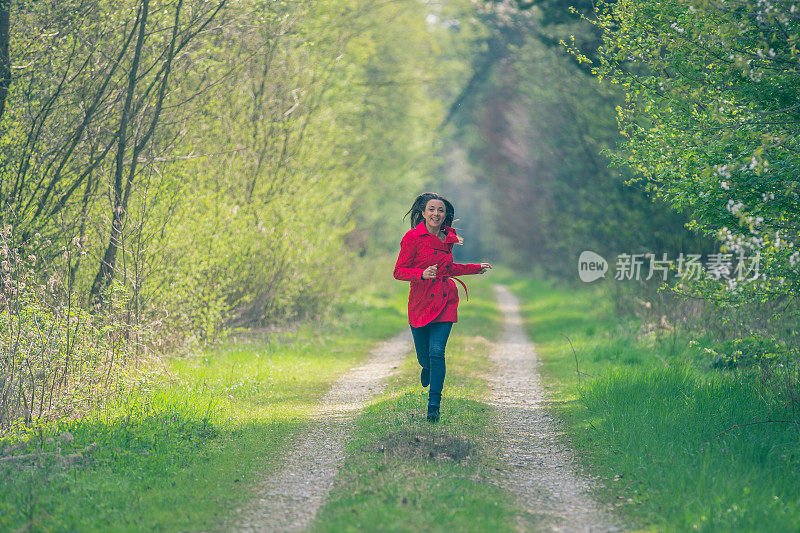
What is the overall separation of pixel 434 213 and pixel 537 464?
2777 millimetres

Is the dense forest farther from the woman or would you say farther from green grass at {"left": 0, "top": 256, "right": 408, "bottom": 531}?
the woman

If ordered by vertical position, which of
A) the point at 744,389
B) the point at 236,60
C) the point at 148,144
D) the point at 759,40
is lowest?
the point at 744,389

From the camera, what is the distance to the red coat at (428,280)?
295 inches

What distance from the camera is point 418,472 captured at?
6090 mm

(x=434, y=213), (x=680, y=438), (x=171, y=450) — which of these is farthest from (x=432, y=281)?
(x=171, y=450)

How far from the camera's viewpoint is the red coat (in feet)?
24.6

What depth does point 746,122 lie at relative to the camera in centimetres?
730

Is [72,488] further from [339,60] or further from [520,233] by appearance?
[520,233]

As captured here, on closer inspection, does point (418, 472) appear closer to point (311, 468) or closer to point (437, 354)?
point (311, 468)

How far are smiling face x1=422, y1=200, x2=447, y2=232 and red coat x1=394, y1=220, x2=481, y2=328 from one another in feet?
0.40

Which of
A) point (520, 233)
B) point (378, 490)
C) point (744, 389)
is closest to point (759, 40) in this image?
point (744, 389)

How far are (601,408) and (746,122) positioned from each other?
12.1 ft

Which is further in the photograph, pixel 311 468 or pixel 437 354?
pixel 437 354

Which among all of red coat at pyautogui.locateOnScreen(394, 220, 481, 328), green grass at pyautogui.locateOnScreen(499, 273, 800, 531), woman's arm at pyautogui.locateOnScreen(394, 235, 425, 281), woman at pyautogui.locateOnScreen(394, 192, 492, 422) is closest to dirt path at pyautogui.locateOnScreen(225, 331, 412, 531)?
woman at pyautogui.locateOnScreen(394, 192, 492, 422)
